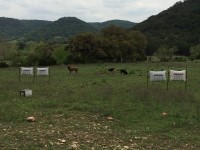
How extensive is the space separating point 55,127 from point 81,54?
6636cm

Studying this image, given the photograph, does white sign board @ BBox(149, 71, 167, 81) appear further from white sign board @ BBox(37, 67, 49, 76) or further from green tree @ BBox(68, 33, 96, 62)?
green tree @ BBox(68, 33, 96, 62)

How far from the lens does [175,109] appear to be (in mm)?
18828

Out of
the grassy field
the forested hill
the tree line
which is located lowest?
the grassy field

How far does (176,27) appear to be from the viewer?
151 meters

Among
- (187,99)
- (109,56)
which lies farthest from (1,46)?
(187,99)

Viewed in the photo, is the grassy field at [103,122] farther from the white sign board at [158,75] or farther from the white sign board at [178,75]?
the white sign board at [158,75]

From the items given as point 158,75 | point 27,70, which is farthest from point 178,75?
point 27,70

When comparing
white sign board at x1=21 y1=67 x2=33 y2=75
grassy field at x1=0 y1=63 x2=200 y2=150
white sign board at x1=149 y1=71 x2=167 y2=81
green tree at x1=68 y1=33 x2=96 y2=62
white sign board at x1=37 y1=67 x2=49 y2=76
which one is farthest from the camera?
green tree at x1=68 y1=33 x2=96 y2=62

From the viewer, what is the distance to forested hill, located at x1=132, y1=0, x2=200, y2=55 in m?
127

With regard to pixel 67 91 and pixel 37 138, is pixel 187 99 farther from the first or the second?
pixel 37 138

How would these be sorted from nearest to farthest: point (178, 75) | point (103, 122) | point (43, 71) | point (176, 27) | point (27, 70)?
1. point (103, 122)
2. point (178, 75)
3. point (27, 70)
4. point (43, 71)
5. point (176, 27)

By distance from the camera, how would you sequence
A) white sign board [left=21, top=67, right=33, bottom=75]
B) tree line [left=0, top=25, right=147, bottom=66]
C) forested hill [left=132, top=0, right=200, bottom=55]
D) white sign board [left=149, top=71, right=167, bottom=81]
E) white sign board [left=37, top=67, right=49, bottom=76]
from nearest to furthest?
white sign board [left=149, top=71, right=167, bottom=81] < white sign board [left=21, top=67, right=33, bottom=75] < white sign board [left=37, top=67, right=49, bottom=76] < tree line [left=0, top=25, right=147, bottom=66] < forested hill [left=132, top=0, right=200, bottom=55]

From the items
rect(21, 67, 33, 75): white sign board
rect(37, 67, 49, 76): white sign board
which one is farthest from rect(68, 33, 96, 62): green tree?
rect(21, 67, 33, 75): white sign board

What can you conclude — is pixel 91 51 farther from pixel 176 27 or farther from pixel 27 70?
pixel 176 27
